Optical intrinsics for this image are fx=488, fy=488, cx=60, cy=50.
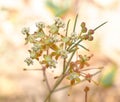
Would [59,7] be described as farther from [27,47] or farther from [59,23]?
[59,23]

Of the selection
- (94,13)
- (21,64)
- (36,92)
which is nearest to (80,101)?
(36,92)

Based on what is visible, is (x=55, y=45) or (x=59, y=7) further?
(x=59, y=7)

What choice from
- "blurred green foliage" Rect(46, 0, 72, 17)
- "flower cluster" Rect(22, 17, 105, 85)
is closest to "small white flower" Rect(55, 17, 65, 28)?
"flower cluster" Rect(22, 17, 105, 85)

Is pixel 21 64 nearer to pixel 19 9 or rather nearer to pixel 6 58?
pixel 6 58

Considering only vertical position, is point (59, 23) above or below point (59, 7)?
below

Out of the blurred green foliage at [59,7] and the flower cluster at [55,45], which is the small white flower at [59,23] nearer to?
the flower cluster at [55,45]

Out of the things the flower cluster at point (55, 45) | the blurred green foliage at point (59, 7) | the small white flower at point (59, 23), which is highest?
the blurred green foliage at point (59, 7)

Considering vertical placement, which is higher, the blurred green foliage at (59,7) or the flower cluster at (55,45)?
the blurred green foliage at (59,7)

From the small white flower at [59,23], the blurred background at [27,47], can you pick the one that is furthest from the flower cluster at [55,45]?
the blurred background at [27,47]

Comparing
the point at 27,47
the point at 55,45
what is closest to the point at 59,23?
the point at 55,45
